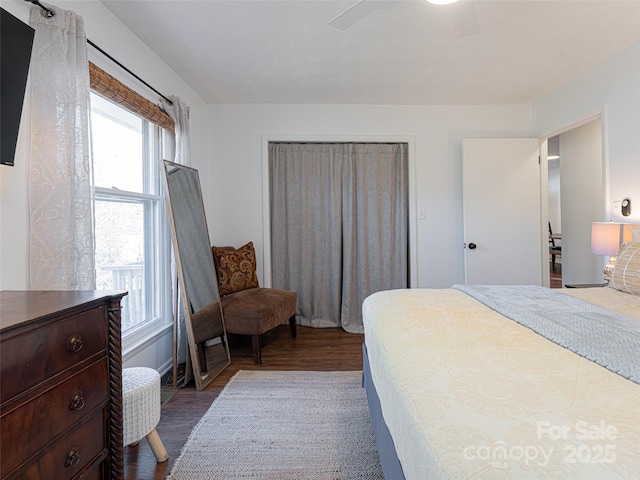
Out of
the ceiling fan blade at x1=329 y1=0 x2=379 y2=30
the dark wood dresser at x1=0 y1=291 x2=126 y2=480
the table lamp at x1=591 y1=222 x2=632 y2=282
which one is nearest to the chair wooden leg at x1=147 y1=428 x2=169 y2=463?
the dark wood dresser at x1=0 y1=291 x2=126 y2=480

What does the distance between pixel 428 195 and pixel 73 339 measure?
133 inches

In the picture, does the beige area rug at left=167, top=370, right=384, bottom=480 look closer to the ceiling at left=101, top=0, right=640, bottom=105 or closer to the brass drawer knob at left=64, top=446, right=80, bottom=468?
the brass drawer knob at left=64, top=446, right=80, bottom=468

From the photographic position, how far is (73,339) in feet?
3.31

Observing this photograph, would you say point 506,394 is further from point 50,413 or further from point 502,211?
point 502,211

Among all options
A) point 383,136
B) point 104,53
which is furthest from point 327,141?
point 104,53

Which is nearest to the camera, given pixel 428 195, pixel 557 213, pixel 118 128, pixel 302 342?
pixel 118 128

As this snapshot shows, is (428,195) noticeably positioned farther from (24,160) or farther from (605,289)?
(24,160)

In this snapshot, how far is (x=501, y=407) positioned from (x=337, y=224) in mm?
3016

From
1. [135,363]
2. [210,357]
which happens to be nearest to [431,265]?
[210,357]

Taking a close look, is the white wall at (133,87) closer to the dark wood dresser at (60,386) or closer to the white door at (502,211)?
the dark wood dresser at (60,386)

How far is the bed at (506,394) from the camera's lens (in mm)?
568

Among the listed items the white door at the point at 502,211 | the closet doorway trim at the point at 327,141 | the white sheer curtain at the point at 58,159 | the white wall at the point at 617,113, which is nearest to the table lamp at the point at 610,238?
the white wall at the point at 617,113

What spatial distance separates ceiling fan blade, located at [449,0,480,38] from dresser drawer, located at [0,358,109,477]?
2.25 metres

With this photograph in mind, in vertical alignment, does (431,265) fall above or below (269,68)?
below
